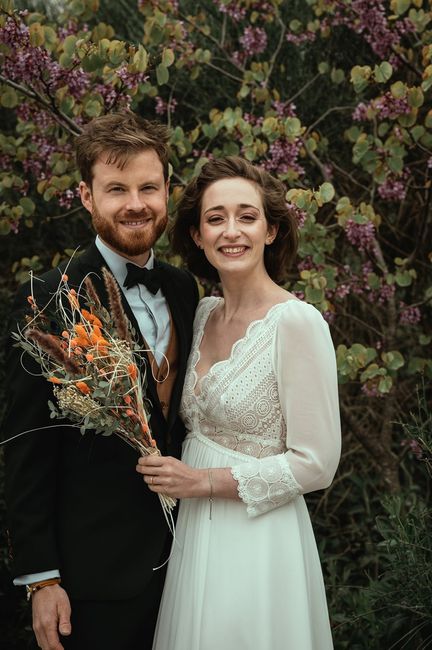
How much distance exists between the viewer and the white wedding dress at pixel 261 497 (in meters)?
2.30

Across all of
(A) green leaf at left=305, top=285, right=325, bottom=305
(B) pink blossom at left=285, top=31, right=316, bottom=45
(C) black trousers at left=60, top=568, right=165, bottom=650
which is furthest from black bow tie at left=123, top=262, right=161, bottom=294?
(B) pink blossom at left=285, top=31, right=316, bottom=45

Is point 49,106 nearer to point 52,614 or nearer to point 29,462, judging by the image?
point 29,462

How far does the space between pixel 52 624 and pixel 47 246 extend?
9.08 feet

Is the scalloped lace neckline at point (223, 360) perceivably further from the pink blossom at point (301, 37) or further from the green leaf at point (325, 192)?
the pink blossom at point (301, 37)

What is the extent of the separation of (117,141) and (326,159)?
2085 mm

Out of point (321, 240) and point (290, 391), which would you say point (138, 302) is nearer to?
point (290, 391)

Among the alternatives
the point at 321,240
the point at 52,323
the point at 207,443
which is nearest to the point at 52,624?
the point at 207,443

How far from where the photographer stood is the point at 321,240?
11.5 feet

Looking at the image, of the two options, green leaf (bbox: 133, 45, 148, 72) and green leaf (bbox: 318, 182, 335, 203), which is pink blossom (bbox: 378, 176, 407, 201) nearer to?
green leaf (bbox: 318, 182, 335, 203)

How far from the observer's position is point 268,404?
236 cm

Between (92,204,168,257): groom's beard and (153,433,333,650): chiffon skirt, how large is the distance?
2.21 feet

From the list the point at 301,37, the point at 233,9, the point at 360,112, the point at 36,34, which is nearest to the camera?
the point at 36,34

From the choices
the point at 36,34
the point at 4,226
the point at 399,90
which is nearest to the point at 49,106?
the point at 36,34

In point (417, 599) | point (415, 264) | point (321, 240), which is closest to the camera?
point (417, 599)
